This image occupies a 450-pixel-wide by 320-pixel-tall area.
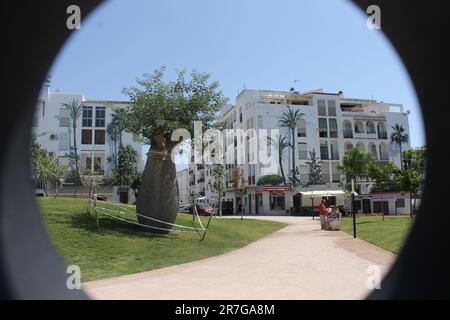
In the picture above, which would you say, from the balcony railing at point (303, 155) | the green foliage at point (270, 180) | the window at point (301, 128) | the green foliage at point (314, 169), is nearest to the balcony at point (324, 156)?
the green foliage at point (314, 169)

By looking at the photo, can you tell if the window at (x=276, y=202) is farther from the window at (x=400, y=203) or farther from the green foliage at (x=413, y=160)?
the green foliage at (x=413, y=160)

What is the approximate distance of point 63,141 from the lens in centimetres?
6300

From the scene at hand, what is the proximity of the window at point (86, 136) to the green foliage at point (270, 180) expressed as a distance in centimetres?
2780

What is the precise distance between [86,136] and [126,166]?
385 inches

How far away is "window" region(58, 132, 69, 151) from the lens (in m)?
62.8

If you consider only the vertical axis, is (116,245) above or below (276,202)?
above

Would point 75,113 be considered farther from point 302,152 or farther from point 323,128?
point 323,128

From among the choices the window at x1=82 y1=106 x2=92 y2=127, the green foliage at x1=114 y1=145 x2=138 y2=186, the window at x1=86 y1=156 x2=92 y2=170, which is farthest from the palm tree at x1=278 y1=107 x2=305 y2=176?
the window at x1=86 y1=156 x2=92 y2=170

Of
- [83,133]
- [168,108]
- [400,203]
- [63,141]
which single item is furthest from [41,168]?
[400,203]

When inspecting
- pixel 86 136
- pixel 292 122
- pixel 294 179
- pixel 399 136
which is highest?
pixel 292 122

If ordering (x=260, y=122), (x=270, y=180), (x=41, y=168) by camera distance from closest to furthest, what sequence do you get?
(x=41, y=168) < (x=270, y=180) < (x=260, y=122)

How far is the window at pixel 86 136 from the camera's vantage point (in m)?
64.1
